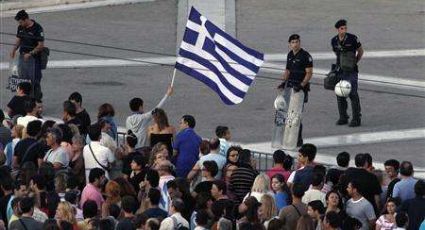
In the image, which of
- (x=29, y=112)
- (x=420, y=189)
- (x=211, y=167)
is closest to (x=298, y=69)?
(x=29, y=112)

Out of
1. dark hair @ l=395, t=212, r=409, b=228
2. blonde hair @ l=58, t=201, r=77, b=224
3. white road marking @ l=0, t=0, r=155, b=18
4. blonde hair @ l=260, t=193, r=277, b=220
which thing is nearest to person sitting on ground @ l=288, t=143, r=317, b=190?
blonde hair @ l=260, t=193, r=277, b=220

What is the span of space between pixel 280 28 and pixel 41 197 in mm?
16022

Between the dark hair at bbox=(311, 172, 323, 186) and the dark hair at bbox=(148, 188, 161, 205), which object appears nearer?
the dark hair at bbox=(148, 188, 161, 205)

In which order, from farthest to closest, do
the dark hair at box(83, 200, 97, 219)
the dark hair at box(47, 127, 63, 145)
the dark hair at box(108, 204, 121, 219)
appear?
the dark hair at box(47, 127, 63, 145), the dark hair at box(108, 204, 121, 219), the dark hair at box(83, 200, 97, 219)

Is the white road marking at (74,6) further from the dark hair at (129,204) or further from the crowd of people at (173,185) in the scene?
the dark hair at (129,204)

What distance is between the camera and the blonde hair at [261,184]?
1834cm

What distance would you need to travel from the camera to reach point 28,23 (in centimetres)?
2648

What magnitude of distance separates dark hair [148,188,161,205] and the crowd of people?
0.01 metres

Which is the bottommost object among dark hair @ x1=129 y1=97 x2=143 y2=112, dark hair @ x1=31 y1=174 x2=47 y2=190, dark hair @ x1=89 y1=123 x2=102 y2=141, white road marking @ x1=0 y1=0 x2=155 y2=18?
dark hair @ x1=31 y1=174 x2=47 y2=190

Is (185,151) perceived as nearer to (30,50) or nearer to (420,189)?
(420,189)

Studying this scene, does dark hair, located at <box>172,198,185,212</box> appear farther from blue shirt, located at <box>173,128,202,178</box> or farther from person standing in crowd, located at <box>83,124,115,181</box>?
blue shirt, located at <box>173,128,202,178</box>

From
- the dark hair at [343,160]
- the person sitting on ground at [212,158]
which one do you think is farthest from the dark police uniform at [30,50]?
the dark hair at [343,160]

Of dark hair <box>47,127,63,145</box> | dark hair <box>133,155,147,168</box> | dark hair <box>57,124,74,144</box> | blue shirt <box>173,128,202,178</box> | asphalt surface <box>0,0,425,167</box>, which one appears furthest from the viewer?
asphalt surface <box>0,0,425,167</box>

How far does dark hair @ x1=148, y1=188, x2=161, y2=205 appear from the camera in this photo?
697 inches
